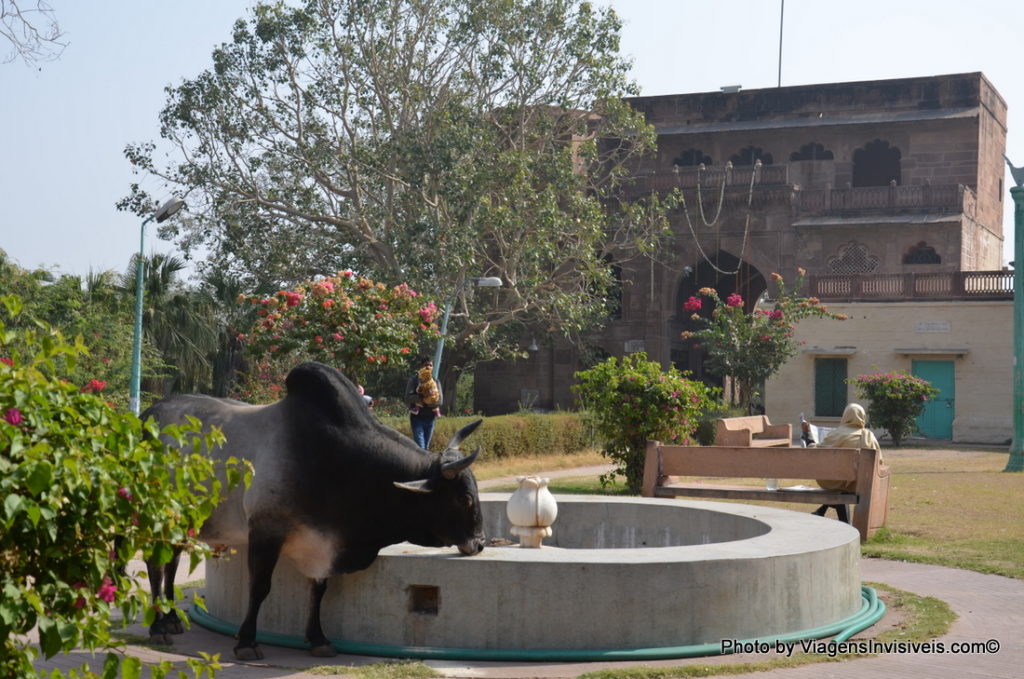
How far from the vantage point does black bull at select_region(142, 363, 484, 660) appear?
7.67 metres

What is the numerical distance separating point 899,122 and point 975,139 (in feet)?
8.12

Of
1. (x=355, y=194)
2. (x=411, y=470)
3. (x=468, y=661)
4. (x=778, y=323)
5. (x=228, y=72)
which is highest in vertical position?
(x=228, y=72)

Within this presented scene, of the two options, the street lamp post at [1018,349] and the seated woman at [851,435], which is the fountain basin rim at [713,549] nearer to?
the seated woman at [851,435]

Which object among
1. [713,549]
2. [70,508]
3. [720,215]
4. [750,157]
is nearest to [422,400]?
[713,549]

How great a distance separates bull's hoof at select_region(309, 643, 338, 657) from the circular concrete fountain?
112 mm

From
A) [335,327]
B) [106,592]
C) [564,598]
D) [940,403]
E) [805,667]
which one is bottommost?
[805,667]

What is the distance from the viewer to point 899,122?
40969mm

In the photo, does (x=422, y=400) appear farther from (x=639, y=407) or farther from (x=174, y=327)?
(x=174, y=327)

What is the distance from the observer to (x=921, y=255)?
39219 mm

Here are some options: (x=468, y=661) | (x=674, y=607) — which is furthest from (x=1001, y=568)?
(x=468, y=661)

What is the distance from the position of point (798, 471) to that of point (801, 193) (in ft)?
96.0

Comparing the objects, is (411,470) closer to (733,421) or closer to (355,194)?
(733,421)

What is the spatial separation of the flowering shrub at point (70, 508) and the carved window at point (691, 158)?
41.5 metres

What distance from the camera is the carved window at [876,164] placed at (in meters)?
42.1
